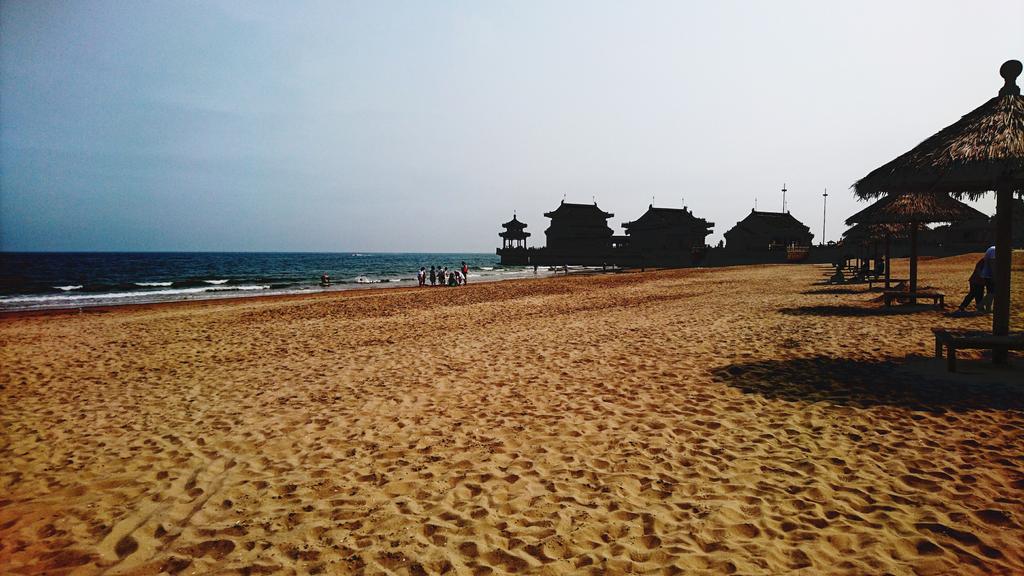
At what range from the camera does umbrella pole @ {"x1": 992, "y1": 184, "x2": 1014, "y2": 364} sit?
6801 mm

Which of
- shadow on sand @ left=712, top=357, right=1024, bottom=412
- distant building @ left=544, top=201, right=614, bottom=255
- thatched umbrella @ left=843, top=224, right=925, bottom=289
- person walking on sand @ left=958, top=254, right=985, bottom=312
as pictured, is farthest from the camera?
distant building @ left=544, top=201, right=614, bottom=255

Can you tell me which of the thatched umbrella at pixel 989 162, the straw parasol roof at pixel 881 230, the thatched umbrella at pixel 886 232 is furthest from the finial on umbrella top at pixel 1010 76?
the thatched umbrella at pixel 886 232

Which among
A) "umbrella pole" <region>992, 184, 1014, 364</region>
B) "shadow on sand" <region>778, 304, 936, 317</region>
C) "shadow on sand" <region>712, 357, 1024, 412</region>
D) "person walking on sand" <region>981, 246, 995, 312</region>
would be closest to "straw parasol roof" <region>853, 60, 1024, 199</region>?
"umbrella pole" <region>992, 184, 1014, 364</region>

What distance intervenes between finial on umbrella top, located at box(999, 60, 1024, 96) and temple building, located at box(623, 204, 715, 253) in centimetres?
4210

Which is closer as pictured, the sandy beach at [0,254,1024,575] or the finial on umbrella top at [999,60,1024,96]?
the sandy beach at [0,254,1024,575]

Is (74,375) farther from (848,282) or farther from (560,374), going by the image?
(848,282)

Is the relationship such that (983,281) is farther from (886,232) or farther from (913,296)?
(886,232)

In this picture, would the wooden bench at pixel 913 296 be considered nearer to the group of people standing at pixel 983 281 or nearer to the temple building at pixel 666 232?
the group of people standing at pixel 983 281

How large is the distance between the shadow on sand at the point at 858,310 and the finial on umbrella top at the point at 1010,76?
6.46 m

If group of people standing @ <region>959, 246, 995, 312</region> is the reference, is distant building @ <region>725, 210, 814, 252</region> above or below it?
above

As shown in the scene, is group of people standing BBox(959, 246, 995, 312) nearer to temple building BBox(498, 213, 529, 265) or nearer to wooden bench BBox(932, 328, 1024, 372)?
wooden bench BBox(932, 328, 1024, 372)

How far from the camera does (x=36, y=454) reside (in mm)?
5109

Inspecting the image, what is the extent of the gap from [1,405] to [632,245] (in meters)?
52.4

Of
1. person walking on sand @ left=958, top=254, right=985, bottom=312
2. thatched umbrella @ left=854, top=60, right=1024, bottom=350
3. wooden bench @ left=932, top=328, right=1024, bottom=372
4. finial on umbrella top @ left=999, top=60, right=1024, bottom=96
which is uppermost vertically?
finial on umbrella top @ left=999, top=60, right=1024, bottom=96
